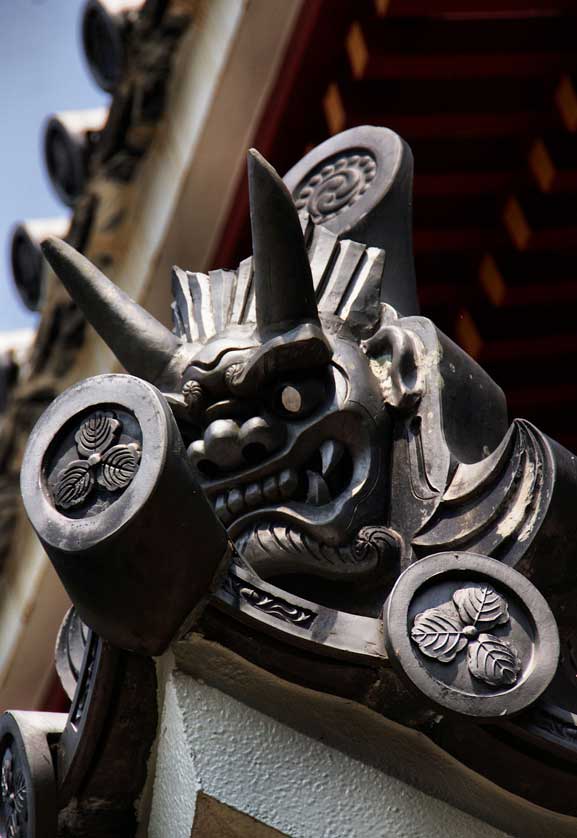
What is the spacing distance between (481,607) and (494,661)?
6 centimetres

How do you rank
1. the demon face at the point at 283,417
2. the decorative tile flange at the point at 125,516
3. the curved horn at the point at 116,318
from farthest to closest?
the curved horn at the point at 116,318 < the demon face at the point at 283,417 < the decorative tile flange at the point at 125,516

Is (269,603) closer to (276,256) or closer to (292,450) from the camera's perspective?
(292,450)

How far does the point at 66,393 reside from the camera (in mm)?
1792

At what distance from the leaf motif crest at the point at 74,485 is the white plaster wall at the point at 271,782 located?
0.66 feet

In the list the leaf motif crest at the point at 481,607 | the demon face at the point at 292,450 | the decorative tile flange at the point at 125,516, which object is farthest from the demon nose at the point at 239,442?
the leaf motif crest at the point at 481,607

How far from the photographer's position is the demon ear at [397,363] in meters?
2.00

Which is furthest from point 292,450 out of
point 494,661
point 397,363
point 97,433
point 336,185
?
point 336,185

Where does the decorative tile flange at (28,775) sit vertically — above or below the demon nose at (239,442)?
below

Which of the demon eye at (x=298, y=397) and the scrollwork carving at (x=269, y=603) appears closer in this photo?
the scrollwork carving at (x=269, y=603)

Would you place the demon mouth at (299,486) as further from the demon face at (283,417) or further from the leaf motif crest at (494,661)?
the leaf motif crest at (494,661)

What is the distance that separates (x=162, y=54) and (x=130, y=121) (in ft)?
0.52

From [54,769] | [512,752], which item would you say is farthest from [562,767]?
[54,769]

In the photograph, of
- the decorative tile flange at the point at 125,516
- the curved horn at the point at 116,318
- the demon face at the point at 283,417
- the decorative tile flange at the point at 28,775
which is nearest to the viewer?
the decorative tile flange at the point at 125,516

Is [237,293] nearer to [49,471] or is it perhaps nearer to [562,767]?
[49,471]
